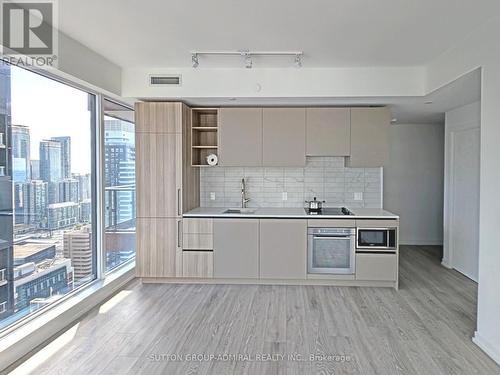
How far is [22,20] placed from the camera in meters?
2.95

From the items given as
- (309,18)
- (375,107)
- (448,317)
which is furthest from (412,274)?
(309,18)

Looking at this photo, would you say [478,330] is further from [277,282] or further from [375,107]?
[375,107]

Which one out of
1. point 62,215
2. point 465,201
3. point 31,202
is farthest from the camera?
point 465,201

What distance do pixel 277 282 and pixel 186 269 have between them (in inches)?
45.9

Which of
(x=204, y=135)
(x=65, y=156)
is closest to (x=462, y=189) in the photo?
(x=204, y=135)

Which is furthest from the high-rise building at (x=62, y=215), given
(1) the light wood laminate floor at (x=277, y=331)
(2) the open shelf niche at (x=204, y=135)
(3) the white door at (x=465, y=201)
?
(3) the white door at (x=465, y=201)

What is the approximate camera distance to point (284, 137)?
5047 mm

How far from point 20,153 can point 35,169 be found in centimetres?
23

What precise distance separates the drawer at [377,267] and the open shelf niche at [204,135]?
2416mm

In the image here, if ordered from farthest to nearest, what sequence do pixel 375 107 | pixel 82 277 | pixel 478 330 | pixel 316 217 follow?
pixel 375 107 → pixel 316 217 → pixel 82 277 → pixel 478 330

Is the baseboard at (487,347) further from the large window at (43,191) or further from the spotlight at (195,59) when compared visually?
the large window at (43,191)

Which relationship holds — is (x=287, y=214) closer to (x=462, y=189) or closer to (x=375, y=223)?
(x=375, y=223)

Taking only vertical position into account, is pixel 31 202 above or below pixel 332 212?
above

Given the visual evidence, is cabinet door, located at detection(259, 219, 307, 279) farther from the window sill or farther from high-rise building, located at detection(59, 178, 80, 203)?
high-rise building, located at detection(59, 178, 80, 203)
